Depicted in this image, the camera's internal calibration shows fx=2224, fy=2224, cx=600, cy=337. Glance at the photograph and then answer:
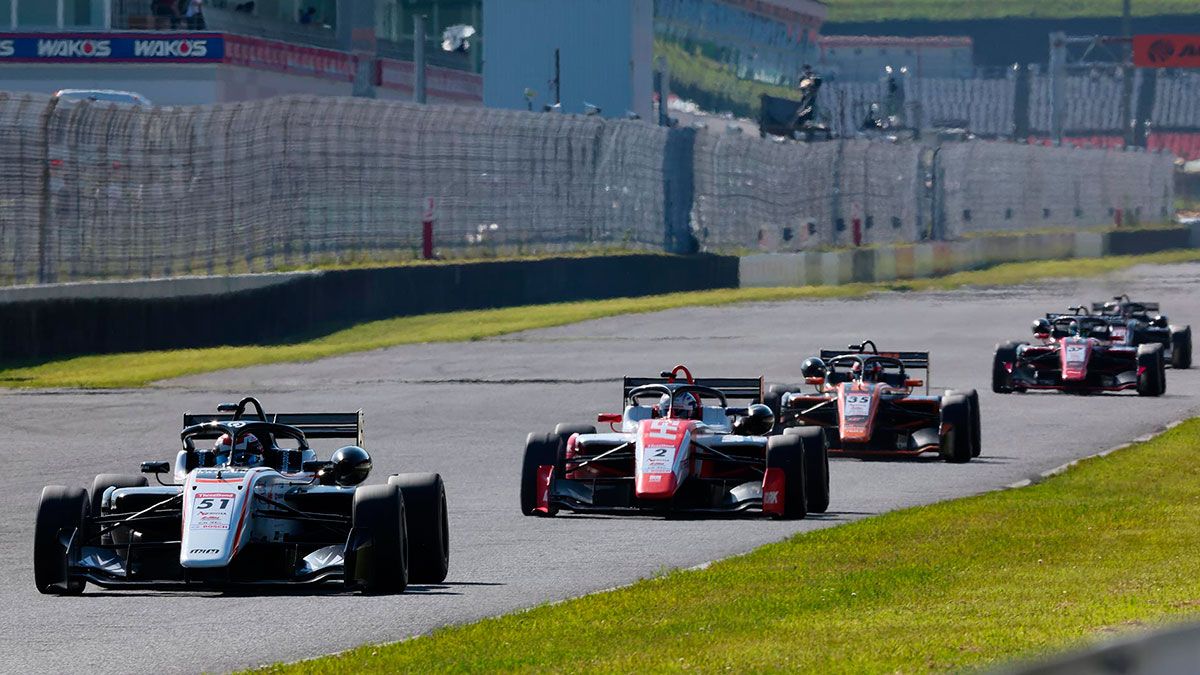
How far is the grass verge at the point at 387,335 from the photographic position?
1004 inches

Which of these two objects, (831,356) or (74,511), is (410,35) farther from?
(74,511)

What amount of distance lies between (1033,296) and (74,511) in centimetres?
3706

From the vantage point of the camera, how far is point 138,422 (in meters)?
Answer: 20.9

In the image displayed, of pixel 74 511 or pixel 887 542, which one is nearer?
pixel 74 511

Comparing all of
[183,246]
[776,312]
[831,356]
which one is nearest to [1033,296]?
[776,312]

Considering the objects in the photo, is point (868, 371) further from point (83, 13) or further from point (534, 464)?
point (83, 13)

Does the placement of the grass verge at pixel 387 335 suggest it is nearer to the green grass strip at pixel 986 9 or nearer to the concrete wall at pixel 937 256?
the concrete wall at pixel 937 256

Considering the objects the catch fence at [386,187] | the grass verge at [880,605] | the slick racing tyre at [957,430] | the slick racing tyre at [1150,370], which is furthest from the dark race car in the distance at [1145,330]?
the grass verge at [880,605]

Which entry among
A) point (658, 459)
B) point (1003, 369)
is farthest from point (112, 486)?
point (1003, 369)

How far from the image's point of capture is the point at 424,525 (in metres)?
11.2

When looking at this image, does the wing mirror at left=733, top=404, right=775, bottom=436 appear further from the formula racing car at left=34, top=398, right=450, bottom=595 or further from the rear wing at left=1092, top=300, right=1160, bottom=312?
the rear wing at left=1092, top=300, right=1160, bottom=312

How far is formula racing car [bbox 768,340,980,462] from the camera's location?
18.5 meters

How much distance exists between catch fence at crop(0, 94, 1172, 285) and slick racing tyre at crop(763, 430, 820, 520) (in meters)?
14.8

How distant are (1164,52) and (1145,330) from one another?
68.5m
